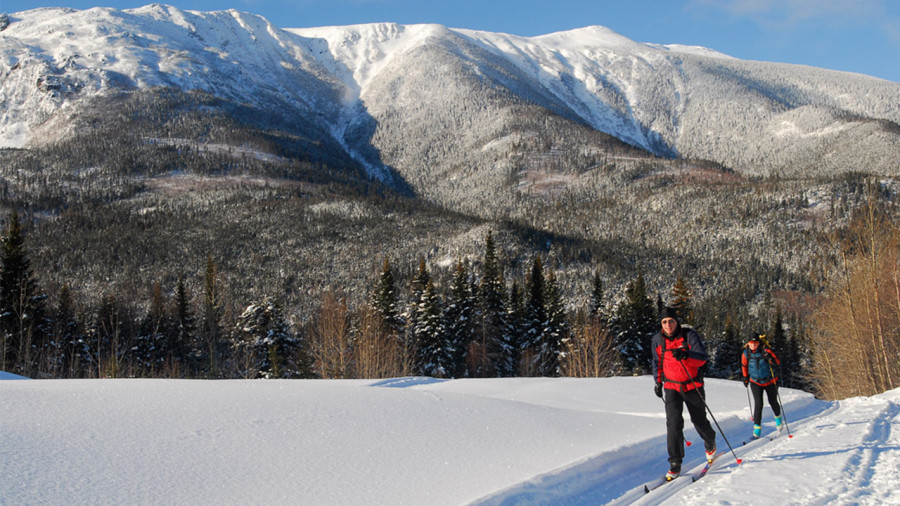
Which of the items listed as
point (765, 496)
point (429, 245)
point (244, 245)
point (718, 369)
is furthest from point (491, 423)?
point (244, 245)

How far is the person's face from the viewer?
7.74 meters

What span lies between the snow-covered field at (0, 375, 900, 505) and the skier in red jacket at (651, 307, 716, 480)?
539 millimetres

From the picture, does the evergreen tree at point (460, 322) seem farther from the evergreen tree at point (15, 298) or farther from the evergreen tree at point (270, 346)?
the evergreen tree at point (15, 298)

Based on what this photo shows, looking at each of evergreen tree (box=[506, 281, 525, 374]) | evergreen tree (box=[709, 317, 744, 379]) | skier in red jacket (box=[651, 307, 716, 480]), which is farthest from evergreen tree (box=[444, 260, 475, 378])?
skier in red jacket (box=[651, 307, 716, 480])

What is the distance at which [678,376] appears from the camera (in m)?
7.81

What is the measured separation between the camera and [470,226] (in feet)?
596

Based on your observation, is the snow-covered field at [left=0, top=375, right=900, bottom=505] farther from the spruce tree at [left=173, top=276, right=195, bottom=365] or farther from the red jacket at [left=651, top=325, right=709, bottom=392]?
the spruce tree at [left=173, top=276, right=195, bottom=365]

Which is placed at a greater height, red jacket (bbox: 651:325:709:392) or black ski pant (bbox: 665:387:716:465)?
red jacket (bbox: 651:325:709:392)

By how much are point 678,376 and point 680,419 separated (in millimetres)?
594

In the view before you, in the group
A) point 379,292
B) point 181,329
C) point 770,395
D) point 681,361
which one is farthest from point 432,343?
point 681,361

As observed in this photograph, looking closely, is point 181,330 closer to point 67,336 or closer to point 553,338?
point 67,336

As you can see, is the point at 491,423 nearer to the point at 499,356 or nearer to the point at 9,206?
the point at 499,356

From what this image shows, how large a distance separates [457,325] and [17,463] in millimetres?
38790

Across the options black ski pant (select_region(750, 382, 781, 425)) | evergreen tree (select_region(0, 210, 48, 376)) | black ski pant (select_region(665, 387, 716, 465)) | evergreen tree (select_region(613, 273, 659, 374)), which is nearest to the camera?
black ski pant (select_region(665, 387, 716, 465))
